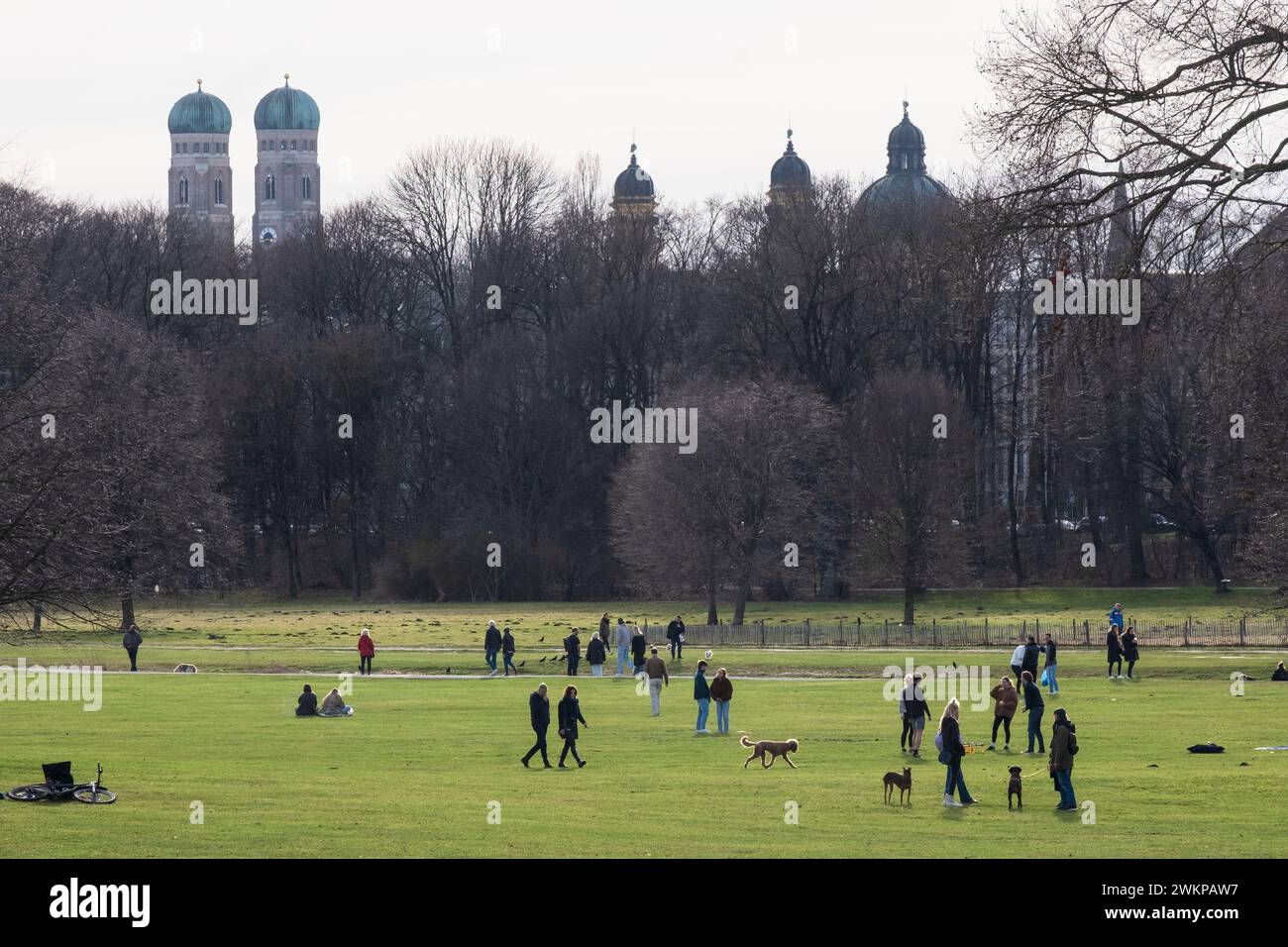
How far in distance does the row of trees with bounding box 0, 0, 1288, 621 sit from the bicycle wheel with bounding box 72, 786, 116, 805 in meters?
24.8

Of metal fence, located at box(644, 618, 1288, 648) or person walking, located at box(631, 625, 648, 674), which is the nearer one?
person walking, located at box(631, 625, 648, 674)

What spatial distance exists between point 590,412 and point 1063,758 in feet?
241

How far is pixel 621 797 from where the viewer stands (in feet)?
86.7

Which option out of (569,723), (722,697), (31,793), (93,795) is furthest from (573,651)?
(31,793)

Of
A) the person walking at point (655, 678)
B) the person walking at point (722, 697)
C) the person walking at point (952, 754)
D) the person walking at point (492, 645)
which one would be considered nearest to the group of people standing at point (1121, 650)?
the person walking at point (655, 678)

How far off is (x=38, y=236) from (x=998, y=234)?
3191 inches

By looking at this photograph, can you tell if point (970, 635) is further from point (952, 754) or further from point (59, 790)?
point (59, 790)

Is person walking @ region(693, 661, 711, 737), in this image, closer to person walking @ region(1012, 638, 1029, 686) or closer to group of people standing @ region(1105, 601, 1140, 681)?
person walking @ region(1012, 638, 1029, 686)

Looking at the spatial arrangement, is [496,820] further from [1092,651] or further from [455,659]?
[1092,651]

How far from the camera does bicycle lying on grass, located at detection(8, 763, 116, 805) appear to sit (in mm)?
26062

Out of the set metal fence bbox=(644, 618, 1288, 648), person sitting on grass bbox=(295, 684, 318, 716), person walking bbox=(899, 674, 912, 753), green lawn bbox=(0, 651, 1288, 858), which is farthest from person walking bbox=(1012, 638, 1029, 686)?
metal fence bbox=(644, 618, 1288, 648)

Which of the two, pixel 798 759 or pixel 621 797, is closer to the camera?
pixel 621 797

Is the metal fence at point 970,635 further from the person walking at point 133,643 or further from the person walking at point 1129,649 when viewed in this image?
the person walking at point 133,643
